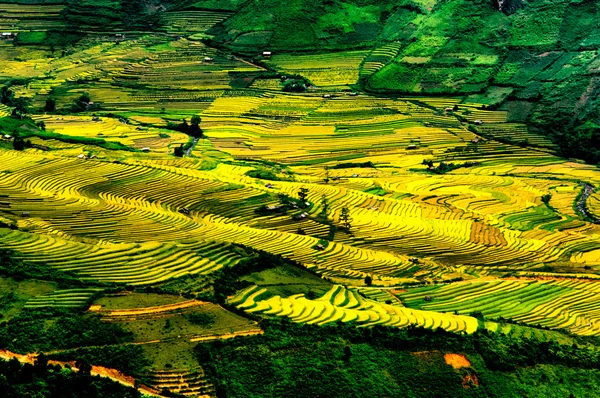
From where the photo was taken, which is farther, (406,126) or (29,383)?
(406,126)

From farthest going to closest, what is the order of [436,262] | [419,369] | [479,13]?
[479,13]
[436,262]
[419,369]

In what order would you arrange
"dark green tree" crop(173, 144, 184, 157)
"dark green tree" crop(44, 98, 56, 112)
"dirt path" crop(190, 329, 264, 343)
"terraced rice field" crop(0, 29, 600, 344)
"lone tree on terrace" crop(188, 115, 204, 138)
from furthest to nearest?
1. "dark green tree" crop(44, 98, 56, 112)
2. "lone tree on terrace" crop(188, 115, 204, 138)
3. "dark green tree" crop(173, 144, 184, 157)
4. "terraced rice field" crop(0, 29, 600, 344)
5. "dirt path" crop(190, 329, 264, 343)

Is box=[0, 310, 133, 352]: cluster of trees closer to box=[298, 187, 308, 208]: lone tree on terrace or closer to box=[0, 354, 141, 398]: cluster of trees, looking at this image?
box=[0, 354, 141, 398]: cluster of trees

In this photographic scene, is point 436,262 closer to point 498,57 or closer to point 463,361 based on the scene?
point 463,361

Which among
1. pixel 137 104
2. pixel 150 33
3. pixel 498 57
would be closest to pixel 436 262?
pixel 137 104

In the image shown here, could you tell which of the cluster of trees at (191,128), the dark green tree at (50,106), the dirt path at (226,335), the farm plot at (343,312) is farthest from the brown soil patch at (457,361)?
the dark green tree at (50,106)

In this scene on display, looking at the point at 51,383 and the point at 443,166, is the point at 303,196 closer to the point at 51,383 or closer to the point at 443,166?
the point at 443,166

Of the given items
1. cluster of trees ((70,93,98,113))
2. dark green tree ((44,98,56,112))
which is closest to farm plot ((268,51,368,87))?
cluster of trees ((70,93,98,113))
